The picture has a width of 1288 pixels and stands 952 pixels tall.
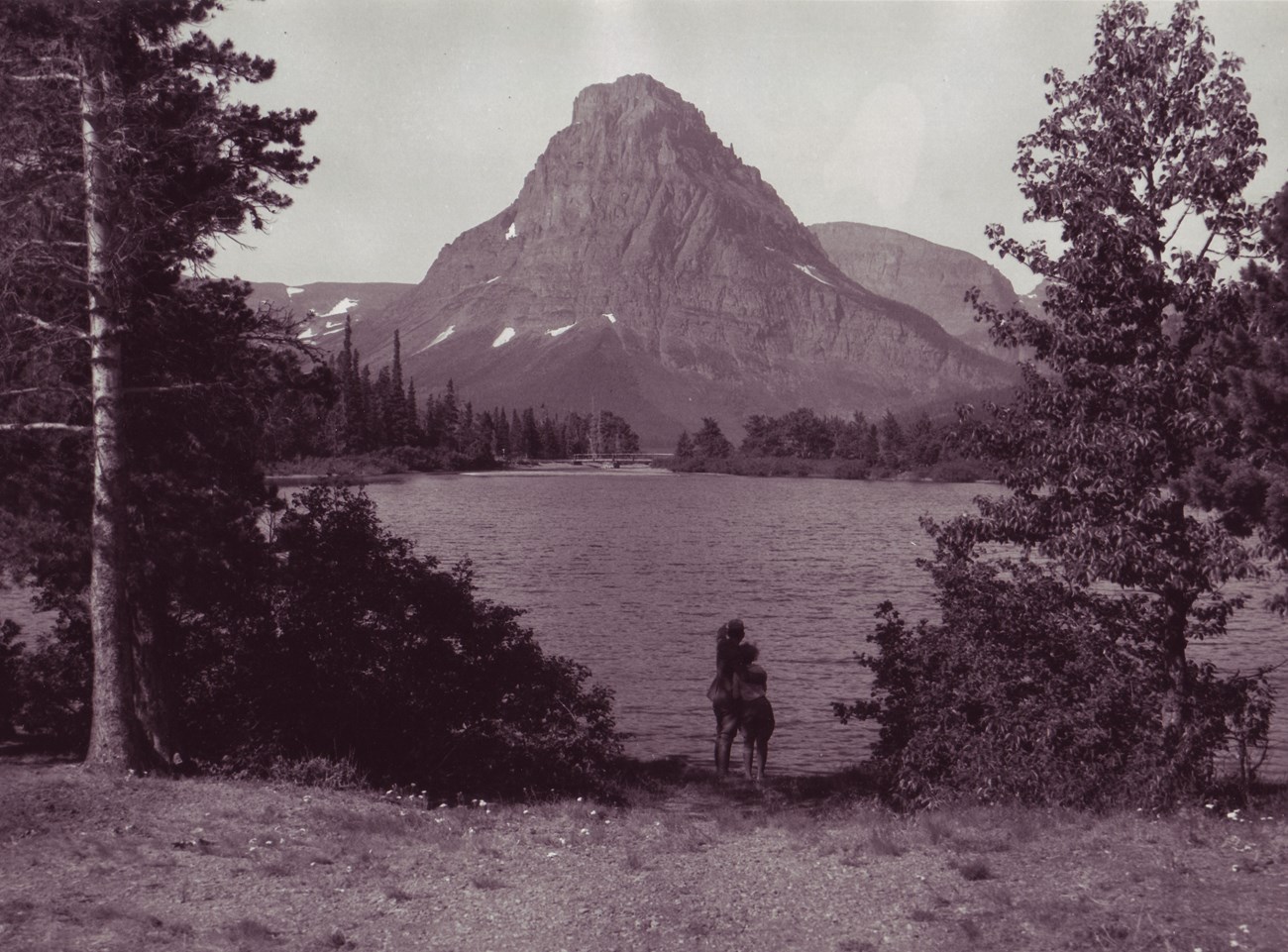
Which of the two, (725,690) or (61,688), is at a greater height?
(61,688)

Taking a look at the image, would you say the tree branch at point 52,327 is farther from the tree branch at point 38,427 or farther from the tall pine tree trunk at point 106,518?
the tree branch at point 38,427

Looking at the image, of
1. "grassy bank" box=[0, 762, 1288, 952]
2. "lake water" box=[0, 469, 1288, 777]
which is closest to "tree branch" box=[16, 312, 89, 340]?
"grassy bank" box=[0, 762, 1288, 952]

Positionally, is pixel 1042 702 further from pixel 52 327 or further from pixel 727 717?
pixel 52 327

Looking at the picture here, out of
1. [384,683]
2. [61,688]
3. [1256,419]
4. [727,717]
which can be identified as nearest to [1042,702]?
[1256,419]

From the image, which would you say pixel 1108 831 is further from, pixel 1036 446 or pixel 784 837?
pixel 1036 446

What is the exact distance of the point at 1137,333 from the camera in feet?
53.0

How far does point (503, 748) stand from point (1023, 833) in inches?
420

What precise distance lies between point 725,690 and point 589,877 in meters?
9.68

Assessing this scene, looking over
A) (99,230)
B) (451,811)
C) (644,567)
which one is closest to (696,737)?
(451,811)

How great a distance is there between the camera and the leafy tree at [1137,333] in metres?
15.4

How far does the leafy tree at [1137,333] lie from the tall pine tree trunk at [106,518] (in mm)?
13221

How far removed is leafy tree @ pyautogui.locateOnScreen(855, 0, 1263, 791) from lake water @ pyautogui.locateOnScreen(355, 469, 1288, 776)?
11.2 metres

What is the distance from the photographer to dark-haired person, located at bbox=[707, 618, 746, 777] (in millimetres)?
21203

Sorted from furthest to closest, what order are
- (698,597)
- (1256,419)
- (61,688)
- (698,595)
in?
(698,595) < (698,597) < (61,688) < (1256,419)
